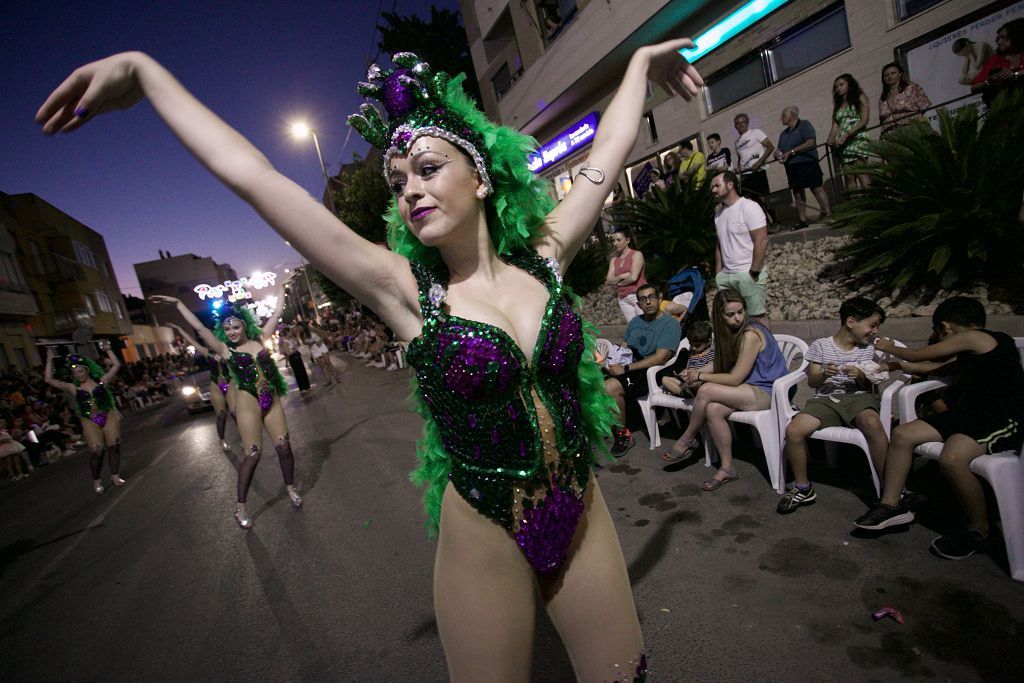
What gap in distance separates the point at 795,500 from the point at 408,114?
3581mm

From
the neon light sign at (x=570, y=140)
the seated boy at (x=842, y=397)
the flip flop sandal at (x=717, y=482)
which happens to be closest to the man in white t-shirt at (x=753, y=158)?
the neon light sign at (x=570, y=140)

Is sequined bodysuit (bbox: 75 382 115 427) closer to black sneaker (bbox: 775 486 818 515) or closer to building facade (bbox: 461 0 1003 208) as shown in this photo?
Result: building facade (bbox: 461 0 1003 208)

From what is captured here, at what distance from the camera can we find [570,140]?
18188mm

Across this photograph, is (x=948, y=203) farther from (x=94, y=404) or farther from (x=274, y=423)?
(x=94, y=404)

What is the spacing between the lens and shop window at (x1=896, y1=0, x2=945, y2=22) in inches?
320

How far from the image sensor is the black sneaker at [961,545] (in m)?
2.79

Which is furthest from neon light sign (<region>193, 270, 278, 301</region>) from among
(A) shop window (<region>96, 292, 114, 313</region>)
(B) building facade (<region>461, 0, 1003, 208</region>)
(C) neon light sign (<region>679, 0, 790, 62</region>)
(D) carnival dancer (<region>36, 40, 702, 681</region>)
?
(A) shop window (<region>96, 292, 114, 313</region>)

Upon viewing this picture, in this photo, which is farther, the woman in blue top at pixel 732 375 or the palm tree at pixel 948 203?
the palm tree at pixel 948 203

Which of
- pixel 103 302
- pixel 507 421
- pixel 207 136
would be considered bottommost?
pixel 507 421

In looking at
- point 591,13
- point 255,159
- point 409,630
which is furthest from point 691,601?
point 591,13

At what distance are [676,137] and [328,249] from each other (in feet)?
46.5

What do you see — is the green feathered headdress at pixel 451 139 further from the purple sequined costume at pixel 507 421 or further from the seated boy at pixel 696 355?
the seated boy at pixel 696 355

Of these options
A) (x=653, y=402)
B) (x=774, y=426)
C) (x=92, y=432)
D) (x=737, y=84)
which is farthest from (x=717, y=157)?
(x=92, y=432)

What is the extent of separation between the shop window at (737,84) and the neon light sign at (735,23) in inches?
26.5
